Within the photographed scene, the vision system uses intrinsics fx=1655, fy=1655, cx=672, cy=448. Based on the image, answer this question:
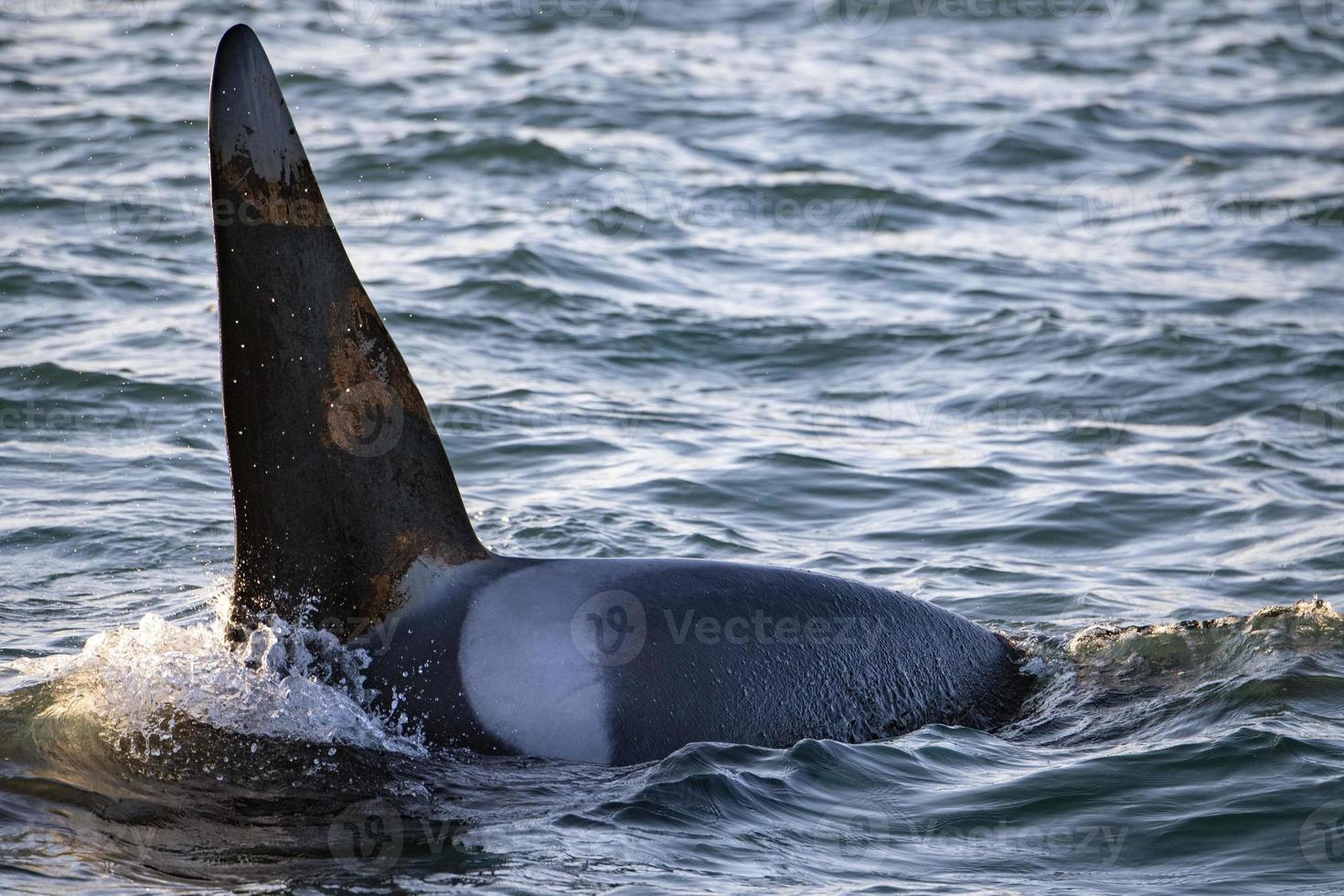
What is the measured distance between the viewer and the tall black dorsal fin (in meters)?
3.96

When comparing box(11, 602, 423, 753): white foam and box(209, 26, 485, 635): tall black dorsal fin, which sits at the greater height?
box(209, 26, 485, 635): tall black dorsal fin

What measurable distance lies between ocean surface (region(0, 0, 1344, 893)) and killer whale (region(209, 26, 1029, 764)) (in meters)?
0.12

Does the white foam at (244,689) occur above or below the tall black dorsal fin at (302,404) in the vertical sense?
below

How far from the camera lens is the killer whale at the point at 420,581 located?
4.02m

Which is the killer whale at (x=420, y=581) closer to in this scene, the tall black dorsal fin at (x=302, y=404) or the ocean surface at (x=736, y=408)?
the tall black dorsal fin at (x=302, y=404)

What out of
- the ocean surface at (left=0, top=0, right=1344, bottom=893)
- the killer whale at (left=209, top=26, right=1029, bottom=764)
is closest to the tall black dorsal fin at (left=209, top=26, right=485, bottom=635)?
the killer whale at (left=209, top=26, right=1029, bottom=764)

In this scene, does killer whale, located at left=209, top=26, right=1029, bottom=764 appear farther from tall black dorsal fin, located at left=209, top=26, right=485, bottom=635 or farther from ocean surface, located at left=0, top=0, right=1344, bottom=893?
ocean surface, located at left=0, top=0, right=1344, bottom=893

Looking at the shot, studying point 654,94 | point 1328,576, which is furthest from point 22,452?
point 654,94

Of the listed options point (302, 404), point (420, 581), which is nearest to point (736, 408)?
point (420, 581)

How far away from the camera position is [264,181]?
397 cm

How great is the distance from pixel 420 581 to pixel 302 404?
58cm

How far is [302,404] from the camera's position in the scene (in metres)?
4.11

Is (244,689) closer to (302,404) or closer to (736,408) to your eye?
(302,404)

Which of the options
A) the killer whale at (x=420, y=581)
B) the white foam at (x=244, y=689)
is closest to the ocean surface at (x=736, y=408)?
the white foam at (x=244, y=689)
